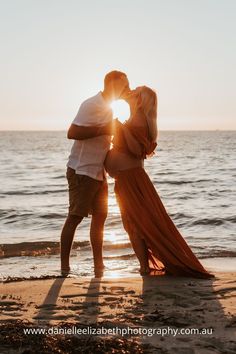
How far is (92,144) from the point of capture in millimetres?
5461

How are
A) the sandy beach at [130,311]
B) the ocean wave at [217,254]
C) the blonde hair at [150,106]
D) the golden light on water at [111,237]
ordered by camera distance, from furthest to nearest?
the golden light on water at [111,237]
the ocean wave at [217,254]
the blonde hair at [150,106]
the sandy beach at [130,311]

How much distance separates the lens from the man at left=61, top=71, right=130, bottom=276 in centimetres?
536

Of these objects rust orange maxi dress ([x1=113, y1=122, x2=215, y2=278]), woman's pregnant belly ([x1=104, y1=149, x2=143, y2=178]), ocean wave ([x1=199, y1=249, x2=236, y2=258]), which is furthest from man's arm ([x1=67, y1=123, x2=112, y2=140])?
ocean wave ([x1=199, y1=249, x2=236, y2=258])

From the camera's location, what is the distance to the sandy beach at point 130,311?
3.43m

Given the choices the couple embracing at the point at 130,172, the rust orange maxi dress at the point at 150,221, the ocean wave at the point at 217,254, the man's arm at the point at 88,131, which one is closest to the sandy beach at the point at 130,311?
the rust orange maxi dress at the point at 150,221

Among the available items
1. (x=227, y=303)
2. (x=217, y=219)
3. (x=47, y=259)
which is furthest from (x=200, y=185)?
(x=227, y=303)

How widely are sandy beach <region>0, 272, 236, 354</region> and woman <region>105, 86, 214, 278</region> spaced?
0.21 meters

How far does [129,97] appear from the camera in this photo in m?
5.38

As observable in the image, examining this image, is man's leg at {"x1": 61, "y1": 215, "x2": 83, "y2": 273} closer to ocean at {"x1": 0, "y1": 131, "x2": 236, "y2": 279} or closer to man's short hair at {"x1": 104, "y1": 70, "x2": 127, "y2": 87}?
ocean at {"x1": 0, "y1": 131, "x2": 236, "y2": 279}

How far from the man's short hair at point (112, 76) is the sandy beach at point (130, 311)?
1.90m

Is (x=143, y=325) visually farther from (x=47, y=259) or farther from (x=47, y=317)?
(x=47, y=259)

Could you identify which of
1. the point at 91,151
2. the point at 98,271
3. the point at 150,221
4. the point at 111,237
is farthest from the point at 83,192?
the point at 111,237

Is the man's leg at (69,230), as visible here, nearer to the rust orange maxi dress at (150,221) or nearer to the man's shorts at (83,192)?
the man's shorts at (83,192)

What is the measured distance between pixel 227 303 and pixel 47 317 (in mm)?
1367
